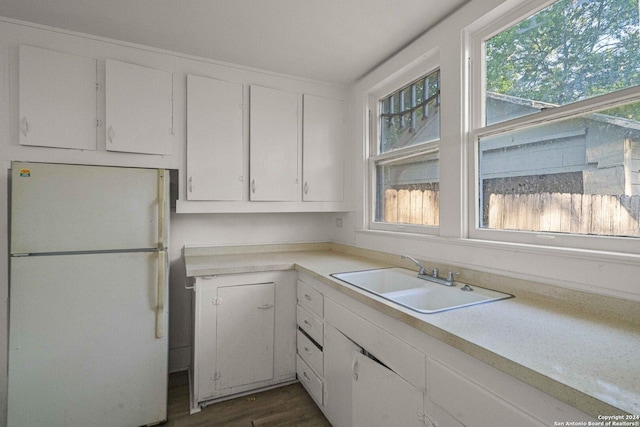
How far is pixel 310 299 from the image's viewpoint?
196 centimetres

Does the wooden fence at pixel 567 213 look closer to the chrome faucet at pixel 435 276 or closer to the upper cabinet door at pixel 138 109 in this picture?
the chrome faucet at pixel 435 276

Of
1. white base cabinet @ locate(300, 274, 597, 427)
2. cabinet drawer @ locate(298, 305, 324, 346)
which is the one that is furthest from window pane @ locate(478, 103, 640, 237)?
cabinet drawer @ locate(298, 305, 324, 346)

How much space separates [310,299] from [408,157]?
3.98ft

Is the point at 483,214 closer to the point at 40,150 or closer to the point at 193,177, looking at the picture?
the point at 193,177

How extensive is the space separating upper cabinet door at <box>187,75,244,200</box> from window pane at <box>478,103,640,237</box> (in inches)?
66.1

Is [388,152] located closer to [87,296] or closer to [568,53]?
[568,53]

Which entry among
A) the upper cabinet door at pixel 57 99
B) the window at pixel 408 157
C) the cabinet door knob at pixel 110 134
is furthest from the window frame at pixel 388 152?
the upper cabinet door at pixel 57 99

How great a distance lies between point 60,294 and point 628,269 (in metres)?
2.52

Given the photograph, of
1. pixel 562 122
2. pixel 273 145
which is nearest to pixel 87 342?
pixel 273 145

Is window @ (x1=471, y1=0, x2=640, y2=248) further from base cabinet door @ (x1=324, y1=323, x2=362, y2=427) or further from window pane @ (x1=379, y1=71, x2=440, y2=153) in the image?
base cabinet door @ (x1=324, y1=323, x2=362, y2=427)

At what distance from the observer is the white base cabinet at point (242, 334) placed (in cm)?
195

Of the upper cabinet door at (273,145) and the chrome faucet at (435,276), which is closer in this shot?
the chrome faucet at (435,276)

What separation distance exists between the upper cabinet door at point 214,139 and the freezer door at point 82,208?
0.44 metres

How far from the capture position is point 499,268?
1.50 meters
